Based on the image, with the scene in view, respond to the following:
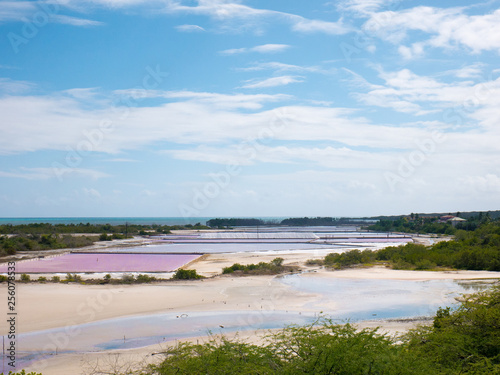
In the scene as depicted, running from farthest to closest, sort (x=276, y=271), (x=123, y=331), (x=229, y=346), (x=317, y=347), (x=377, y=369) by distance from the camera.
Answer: (x=276, y=271) → (x=123, y=331) → (x=229, y=346) → (x=317, y=347) → (x=377, y=369)

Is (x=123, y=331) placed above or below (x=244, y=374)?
below

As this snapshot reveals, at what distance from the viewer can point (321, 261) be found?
1625 inches

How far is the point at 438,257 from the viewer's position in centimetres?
3834

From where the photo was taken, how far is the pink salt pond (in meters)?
36.6

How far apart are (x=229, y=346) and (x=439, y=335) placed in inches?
166

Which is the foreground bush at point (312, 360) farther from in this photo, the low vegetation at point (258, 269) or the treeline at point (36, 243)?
the treeline at point (36, 243)

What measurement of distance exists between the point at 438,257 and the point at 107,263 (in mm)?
29010

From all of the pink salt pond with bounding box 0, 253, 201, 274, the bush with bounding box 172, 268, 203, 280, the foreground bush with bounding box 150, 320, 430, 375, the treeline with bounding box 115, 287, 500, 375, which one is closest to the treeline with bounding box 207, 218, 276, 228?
the pink salt pond with bounding box 0, 253, 201, 274

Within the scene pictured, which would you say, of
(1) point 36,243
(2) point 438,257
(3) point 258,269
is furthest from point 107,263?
(2) point 438,257

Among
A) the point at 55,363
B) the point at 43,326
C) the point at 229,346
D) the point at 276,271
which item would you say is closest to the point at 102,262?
the point at 276,271

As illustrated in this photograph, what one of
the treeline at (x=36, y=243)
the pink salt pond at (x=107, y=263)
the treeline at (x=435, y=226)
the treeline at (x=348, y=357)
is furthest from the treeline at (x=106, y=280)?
the treeline at (x=435, y=226)

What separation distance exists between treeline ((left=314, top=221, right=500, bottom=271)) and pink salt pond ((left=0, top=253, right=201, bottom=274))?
13308 mm

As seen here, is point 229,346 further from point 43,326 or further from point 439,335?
point 43,326

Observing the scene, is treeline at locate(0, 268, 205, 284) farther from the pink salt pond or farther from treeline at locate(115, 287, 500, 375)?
treeline at locate(115, 287, 500, 375)
